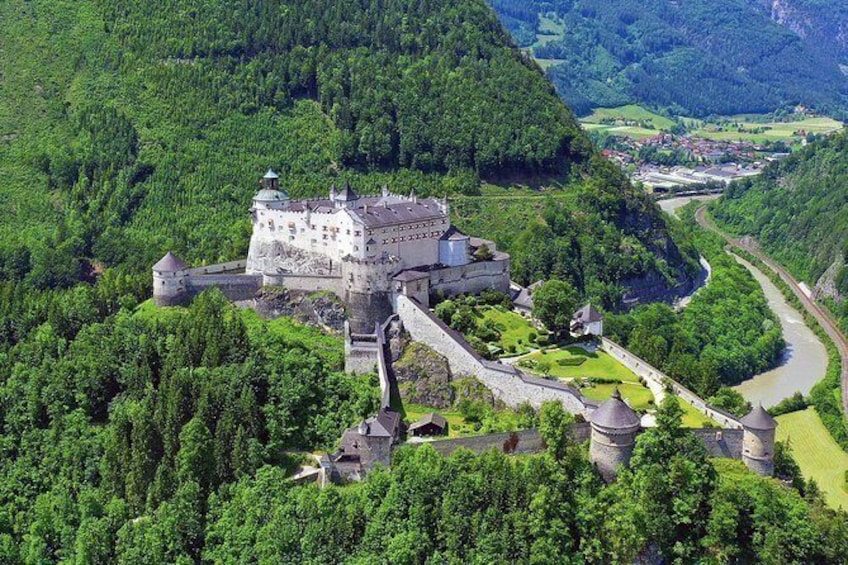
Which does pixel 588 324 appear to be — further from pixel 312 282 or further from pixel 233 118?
pixel 233 118

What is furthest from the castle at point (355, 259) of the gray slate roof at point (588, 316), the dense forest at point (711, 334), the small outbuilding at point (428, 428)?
the small outbuilding at point (428, 428)

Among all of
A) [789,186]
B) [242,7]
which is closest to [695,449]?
[242,7]

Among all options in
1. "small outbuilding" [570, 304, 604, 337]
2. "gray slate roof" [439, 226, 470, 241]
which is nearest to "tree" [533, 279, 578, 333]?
"small outbuilding" [570, 304, 604, 337]

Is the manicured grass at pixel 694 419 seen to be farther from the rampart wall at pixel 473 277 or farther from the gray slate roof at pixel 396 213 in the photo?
the gray slate roof at pixel 396 213

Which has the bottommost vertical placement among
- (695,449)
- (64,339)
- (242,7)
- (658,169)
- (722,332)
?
(658,169)

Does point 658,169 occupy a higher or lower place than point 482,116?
lower

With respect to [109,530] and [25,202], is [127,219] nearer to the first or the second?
[25,202]

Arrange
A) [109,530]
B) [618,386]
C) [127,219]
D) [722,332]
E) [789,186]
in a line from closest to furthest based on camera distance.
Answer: [109,530] < [618,386] < [722,332] < [127,219] < [789,186]
